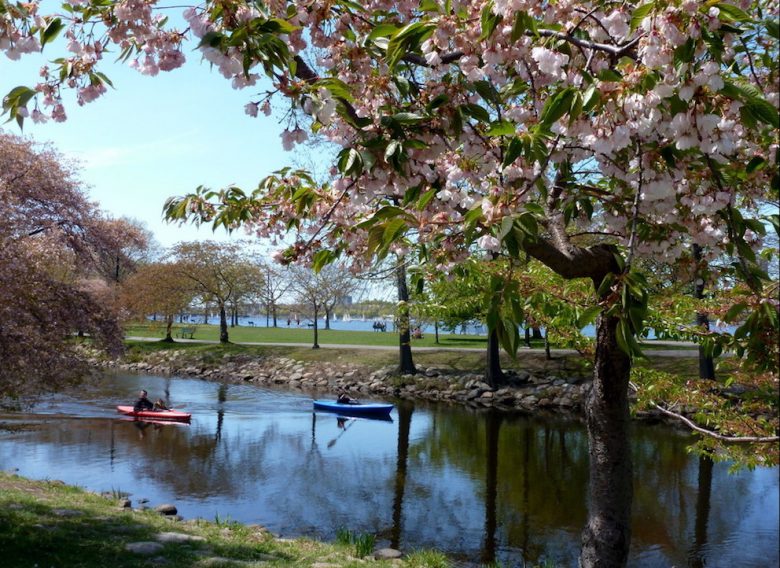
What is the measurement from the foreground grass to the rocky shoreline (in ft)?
44.8

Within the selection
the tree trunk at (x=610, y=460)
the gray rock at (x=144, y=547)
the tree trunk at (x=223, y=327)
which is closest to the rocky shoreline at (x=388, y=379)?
the tree trunk at (x=223, y=327)

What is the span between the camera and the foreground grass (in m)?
6.52

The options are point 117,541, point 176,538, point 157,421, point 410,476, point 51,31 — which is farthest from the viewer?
point 157,421

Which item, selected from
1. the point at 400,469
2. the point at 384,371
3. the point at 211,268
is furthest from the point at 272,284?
the point at 400,469

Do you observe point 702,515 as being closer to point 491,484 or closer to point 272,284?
point 491,484

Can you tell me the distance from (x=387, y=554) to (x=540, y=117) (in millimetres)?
7524

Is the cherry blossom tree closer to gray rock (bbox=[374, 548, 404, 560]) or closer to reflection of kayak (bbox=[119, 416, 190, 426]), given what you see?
gray rock (bbox=[374, 548, 404, 560])

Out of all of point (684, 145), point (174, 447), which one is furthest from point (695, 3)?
point (174, 447)

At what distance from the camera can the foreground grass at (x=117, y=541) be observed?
6.52 meters

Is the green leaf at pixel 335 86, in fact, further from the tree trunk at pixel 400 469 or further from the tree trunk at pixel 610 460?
the tree trunk at pixel 400 469

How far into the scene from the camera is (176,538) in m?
7.70

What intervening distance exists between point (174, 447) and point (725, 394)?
14.5m

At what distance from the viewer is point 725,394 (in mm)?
5988

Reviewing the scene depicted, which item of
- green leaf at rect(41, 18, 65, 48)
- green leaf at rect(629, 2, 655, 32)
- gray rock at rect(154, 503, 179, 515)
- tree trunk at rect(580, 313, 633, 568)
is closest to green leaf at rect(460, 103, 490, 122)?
green leaf at rect(629, 2, 655, 32)
